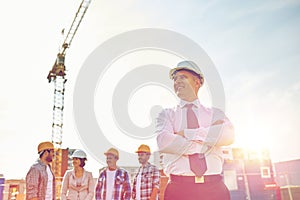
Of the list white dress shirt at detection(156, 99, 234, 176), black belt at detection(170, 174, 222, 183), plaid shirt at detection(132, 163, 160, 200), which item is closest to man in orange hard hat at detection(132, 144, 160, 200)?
plaid shirt at detection(132, 163, 160, 200)

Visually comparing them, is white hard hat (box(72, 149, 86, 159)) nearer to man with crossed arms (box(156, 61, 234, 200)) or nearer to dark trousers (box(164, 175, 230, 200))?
man with crossed arms (box(156, 61, 234, 200))

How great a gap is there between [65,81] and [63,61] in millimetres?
3469

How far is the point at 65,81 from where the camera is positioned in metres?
47.6

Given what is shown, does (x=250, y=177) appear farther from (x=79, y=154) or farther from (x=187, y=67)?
(x=187, y=67)

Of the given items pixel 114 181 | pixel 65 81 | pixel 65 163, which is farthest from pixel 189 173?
pixel 65 81

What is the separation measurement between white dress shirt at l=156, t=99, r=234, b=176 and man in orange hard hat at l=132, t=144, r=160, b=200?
310cm

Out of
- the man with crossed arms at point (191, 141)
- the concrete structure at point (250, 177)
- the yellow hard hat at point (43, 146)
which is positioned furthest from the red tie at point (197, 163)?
the concrete structure at point (250, 177)

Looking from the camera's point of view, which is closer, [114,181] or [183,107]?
[183,107]

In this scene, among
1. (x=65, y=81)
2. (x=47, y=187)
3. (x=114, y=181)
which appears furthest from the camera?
(x=65, y=81)

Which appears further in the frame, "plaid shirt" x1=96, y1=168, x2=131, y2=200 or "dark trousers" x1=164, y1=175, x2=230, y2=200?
"plaid shirt" x1=96, y1=168, x2=131, y2=200

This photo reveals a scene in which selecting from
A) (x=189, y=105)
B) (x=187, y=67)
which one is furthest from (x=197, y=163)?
(x=187, y=67)

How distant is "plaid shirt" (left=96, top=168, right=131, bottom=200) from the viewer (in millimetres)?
5168

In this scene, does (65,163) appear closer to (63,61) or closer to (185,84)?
(63,61)

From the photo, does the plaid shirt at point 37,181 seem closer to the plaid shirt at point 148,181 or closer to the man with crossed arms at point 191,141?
the plaid shirt at point 148,181
